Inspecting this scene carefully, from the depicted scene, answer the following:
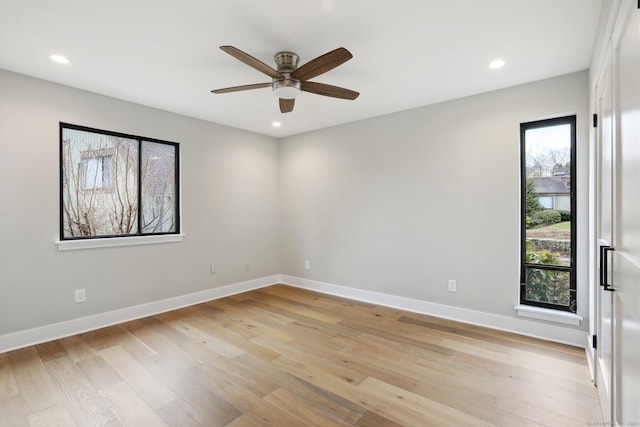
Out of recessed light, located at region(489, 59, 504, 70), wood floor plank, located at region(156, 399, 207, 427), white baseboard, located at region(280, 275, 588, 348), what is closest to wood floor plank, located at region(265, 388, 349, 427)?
wood floor plank, located at region(156, 399, 207, 427)

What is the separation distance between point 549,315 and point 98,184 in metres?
4.89

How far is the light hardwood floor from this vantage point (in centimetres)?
190

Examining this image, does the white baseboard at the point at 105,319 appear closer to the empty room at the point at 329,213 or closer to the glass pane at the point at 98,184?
the empty room at the point at 329,213

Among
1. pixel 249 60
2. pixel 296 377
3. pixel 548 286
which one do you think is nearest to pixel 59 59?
pixel 249 60

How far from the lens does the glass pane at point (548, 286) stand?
2.98 m

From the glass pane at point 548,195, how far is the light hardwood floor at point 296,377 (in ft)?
2.94

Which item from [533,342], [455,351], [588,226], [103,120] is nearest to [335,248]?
[455,351]

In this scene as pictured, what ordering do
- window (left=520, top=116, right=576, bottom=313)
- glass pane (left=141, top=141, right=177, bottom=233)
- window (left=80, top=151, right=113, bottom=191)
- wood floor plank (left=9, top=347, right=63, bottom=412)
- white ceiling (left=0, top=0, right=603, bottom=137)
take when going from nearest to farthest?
white ceiling (left=0, top=0, right=603, bottom=137) → wood floor plank (left=9, top=347, right=63, bottom=412) → window (left=520, top=116, right=576, bottom=313) → window (left=80, top=151, right=113, bottom=191) → glass pane (left=141, top=141, right=177, bottom=233)

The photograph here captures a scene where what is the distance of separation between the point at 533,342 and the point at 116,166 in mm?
4787

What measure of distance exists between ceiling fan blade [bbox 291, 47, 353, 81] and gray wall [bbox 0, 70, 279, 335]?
7.87 ft

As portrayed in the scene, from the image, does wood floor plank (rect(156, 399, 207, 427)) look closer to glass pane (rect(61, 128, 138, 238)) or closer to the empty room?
the empty room

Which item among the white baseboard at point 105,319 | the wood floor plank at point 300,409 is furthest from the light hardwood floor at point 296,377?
the white baseboard at point 105,319

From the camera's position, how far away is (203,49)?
2424 millimetres

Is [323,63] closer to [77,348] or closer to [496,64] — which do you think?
[496,64]
